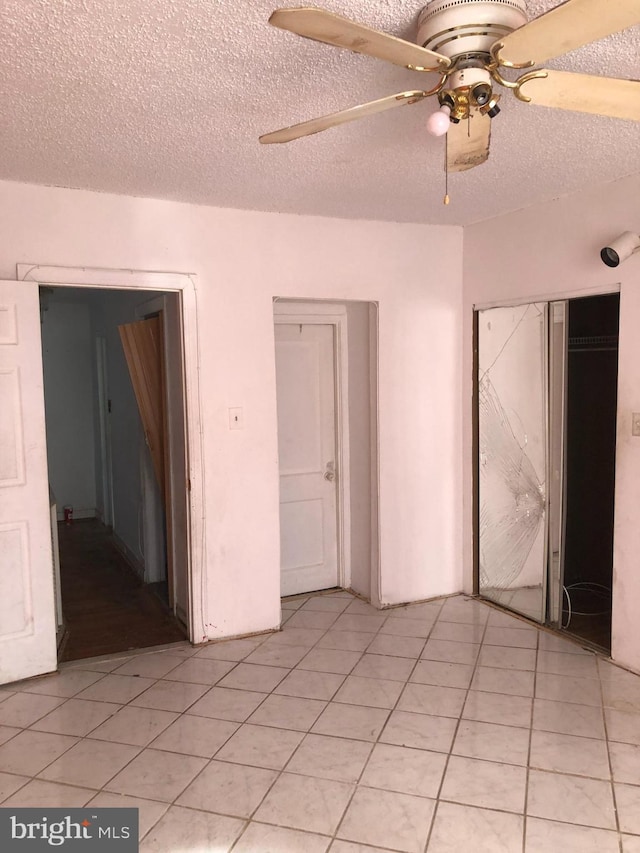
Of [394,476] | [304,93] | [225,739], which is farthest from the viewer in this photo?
[394,476]

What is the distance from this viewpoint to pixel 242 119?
7.68 feet

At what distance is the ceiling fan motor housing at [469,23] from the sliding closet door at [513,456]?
2.36 m

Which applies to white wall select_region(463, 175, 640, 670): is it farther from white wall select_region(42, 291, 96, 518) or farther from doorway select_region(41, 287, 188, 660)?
white wall select_region(42, 291, 96, 518)

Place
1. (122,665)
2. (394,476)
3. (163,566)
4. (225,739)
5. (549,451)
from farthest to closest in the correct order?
(163,566) → (394,476) → (549,451) → (122,665) → (225,739)

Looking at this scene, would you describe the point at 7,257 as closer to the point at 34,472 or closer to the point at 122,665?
the point at 34,472

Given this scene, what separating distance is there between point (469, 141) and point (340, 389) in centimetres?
269

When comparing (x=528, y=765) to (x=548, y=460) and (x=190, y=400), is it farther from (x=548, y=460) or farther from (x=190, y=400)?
(x=190, y=400)

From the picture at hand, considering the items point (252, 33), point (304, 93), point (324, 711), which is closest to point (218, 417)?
point (324, 711)

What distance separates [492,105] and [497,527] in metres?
3.00

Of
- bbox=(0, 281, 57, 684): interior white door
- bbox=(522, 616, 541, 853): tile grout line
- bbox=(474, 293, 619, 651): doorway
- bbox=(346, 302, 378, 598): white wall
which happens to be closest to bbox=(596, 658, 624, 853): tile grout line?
bbox=(522, 616, 541, 853): tile grout line

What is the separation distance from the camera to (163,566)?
15.9 ft

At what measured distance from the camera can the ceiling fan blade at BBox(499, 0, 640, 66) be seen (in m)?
1.29

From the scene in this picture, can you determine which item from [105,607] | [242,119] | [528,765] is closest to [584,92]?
[242,119]

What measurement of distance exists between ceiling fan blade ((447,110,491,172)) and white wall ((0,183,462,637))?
1867 mm
